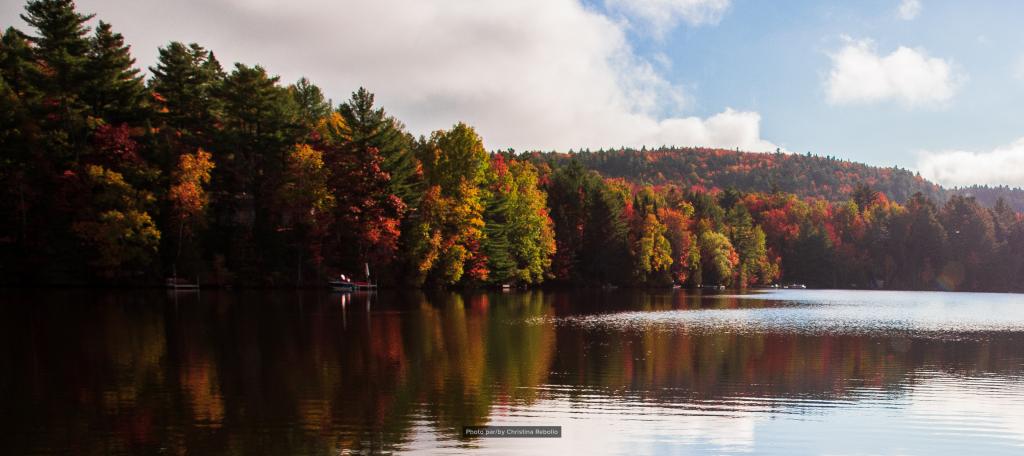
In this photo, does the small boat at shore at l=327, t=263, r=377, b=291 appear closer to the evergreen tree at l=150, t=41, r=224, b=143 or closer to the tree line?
the tree line

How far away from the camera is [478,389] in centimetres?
1888

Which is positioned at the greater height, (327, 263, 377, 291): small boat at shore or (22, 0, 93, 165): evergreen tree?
(22, 0, 93, 165): evergreen tree

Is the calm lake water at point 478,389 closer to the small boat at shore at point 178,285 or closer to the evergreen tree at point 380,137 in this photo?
the small boat at shore at point 178,285

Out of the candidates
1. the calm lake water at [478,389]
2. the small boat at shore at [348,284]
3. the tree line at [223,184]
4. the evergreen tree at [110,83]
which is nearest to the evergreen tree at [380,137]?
the tree line at [223,184]

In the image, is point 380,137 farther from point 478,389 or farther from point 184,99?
point 478,389

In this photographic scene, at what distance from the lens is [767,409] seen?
1752cm

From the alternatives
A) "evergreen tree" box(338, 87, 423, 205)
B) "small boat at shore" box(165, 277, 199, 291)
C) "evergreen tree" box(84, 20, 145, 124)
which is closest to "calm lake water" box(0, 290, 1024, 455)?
"small boat at shore" box(165, 277, 199, 291)

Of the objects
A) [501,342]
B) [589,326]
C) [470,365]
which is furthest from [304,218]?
[470,365]

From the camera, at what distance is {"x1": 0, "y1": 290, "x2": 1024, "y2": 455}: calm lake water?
13.8 m

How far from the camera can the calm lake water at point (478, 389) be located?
45.1ft

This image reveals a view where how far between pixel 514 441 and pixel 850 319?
45058 mm

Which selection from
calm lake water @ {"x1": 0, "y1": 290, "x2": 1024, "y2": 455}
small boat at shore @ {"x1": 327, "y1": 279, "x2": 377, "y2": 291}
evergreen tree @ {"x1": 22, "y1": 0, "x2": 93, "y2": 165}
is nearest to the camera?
calm lake water @ {"x1": 0, "y1": 290, "x2": 1024, "y2": 455}

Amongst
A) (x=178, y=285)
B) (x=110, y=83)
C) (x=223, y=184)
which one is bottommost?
(x=178, y=285)

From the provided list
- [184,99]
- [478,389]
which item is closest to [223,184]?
[184,99]
